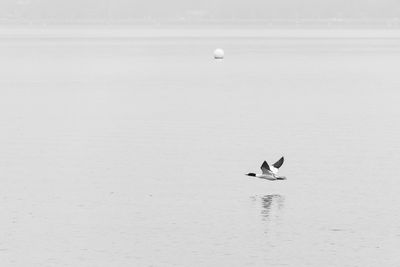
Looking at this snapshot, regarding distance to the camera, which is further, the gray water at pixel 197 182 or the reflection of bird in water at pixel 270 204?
the reflection of bird in water at pixel 270 204

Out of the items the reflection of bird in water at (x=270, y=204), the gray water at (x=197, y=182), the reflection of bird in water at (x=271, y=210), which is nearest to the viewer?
the gray water at (x=197, y=182)

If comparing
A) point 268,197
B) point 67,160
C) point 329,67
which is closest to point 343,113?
point 67,160

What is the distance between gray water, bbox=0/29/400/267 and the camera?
37625mm

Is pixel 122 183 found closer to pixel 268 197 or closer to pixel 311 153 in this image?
pixel 268 197

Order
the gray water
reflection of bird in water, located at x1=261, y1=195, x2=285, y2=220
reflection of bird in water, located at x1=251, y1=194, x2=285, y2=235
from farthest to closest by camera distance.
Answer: reflection of bird in water, located at x1=261, y1=195, x2=285, y2=220 → reflection of bird in water, located at x1=251, y1=194, x2=285, y2=235 → the gray water

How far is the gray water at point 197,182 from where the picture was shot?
37.6m

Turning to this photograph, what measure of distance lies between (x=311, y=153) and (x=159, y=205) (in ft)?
56.5

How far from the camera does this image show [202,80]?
5531 inches

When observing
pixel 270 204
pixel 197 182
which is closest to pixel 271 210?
pixel 270 204

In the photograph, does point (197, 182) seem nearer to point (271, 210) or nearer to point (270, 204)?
point (270, 204)

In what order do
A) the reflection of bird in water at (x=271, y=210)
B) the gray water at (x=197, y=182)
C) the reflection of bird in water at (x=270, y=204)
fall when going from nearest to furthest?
the gray water at (x=197, y=182)
the reflection of bird in water at (x=271, y=210)
the reflection of bird in water at (x=270, y=204)

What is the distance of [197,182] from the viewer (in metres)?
51.2

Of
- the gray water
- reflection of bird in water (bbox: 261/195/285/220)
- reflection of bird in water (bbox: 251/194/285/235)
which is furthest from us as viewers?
reflection of bird in water (bbox: 261/195/285/220)

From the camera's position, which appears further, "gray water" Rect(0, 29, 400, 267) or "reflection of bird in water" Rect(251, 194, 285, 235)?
"reflection of bird in water" Rect(251, 194, 285, 235)
